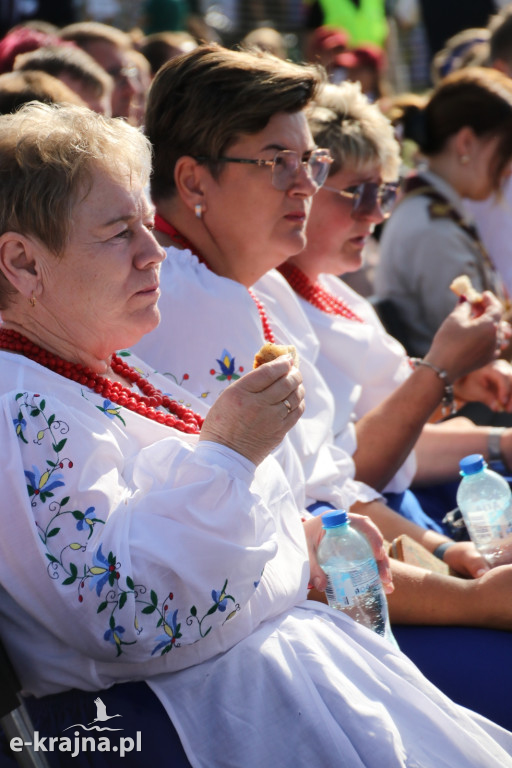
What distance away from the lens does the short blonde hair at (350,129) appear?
308 cm

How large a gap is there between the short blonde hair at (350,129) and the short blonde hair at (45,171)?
4.56 feet

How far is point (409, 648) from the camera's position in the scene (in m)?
2.23

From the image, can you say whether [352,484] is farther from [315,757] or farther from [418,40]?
[418,40]

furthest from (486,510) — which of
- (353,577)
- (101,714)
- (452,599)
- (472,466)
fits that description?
(101,714)

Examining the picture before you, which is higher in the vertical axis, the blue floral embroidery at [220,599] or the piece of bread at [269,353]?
the piece of bread at [269,353]

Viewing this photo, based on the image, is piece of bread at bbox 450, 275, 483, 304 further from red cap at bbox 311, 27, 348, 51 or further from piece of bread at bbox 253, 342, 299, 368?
red cap at bbox 311, 27, 348, 51

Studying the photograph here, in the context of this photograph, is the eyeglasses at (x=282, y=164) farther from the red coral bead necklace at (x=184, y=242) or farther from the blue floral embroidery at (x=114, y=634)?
the blue floral embroidery at (x=114, y=634)

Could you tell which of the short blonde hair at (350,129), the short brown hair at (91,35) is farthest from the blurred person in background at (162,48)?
the short blonde hair at (350,129)

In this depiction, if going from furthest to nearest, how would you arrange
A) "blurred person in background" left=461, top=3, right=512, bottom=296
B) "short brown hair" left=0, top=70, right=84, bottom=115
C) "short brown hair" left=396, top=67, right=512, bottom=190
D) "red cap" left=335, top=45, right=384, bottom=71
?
"red cap" left=335, top=45, right=384, bottom=71 < "blurred person in background" left=461, top=3, right=512, bottom=296 < "short brown hair" left=396, top=67, right=512, bottom=190 < "short brown hair" left=0, top=70, right=84, bottom=115

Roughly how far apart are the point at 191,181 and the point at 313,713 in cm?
143

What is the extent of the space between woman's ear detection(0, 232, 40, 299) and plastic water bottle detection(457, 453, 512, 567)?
1.23m

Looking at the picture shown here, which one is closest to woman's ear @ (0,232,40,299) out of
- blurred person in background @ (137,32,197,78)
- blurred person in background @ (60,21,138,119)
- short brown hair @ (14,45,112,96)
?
short brown hair @ (14,45,112,96)

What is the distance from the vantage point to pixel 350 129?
10.1 ft

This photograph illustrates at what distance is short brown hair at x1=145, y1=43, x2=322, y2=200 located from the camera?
242 centimetres
